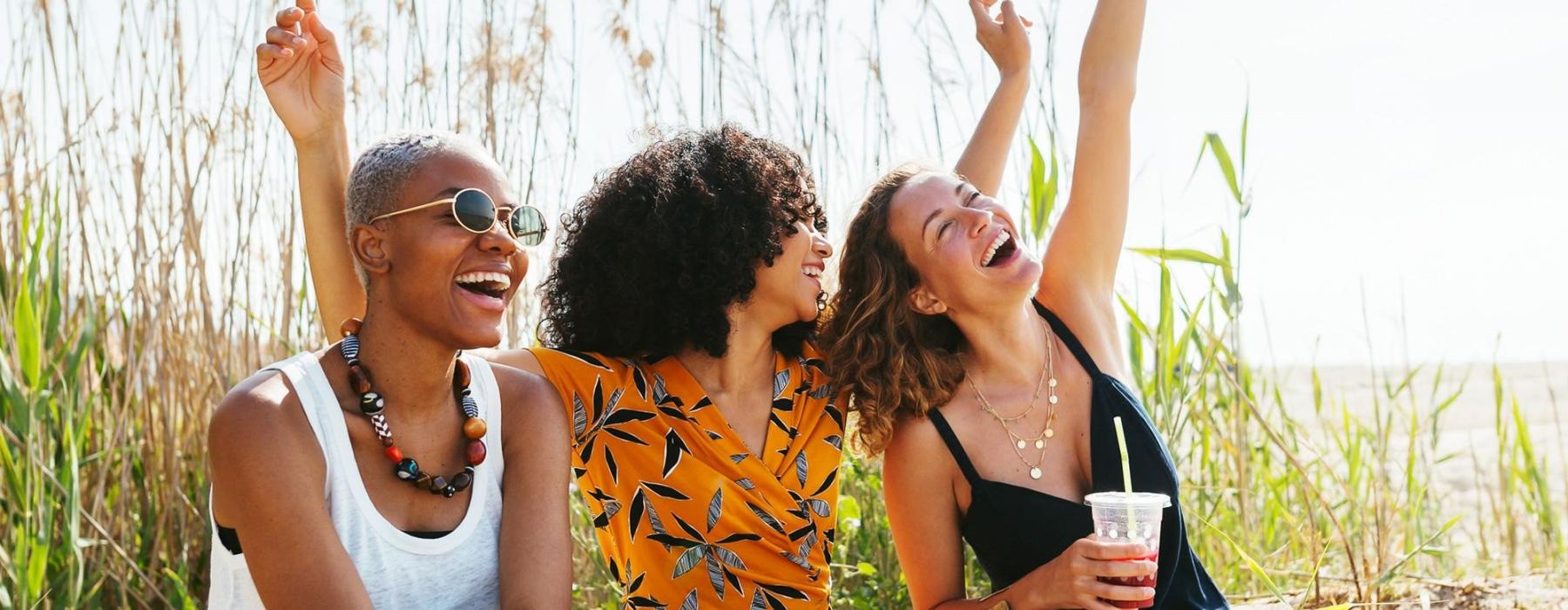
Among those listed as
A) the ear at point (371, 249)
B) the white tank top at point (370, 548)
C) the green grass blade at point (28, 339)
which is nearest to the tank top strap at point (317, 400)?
the white tank top at point (370, 548)

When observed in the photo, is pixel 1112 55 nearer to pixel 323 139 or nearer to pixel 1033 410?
pixel 1033 410

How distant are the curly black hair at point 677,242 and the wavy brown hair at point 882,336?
122mm

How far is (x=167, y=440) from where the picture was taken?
3.14 metres

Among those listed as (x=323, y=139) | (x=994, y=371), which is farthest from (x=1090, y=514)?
(x=323, y=139)

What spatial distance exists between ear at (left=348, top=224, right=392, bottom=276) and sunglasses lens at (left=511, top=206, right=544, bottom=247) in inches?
7.2

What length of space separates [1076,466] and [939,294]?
0.40 meters

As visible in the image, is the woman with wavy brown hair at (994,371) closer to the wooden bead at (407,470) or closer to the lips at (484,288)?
the lips at (484,288)

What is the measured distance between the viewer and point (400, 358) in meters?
1.89

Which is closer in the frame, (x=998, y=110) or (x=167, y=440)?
(x=998, y=110)

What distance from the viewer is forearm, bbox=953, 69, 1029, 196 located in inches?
111

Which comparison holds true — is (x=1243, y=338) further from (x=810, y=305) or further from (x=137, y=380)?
(x=137, y=380)

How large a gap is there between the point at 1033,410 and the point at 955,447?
7.2 inches

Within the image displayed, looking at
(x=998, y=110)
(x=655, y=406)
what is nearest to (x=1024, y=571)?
(x=655, y=406)

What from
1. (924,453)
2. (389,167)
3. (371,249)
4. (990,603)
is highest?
(389,167)
